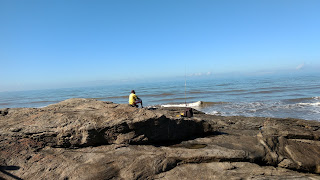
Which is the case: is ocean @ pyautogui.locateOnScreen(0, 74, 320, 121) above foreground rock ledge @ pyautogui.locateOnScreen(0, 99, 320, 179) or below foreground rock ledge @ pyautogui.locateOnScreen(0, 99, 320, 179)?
below

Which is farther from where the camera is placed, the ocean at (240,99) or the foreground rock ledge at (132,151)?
the ocean at (240,99)

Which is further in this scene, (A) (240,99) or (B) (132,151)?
(A) (240,99)

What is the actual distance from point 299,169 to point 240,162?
161 cm

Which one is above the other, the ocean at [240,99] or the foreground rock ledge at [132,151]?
the foreground rock ledge at [132,151]

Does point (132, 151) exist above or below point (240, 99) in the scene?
above

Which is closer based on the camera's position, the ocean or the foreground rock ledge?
the foreground rock ledge

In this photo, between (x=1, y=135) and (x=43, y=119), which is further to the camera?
(x=43, y=119)

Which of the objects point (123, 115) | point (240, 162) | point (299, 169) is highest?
point (123, 115)

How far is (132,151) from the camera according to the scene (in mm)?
4352

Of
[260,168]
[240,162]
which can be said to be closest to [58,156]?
[240,162]

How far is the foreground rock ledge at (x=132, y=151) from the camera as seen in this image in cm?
381

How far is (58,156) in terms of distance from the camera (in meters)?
4.12

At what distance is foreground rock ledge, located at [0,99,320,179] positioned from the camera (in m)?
3.81

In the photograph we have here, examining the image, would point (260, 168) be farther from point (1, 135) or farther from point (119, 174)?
point (1, 135)
